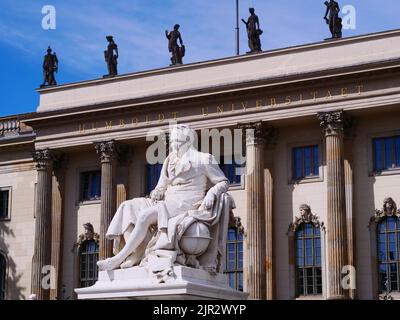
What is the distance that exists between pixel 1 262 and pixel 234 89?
1614cm

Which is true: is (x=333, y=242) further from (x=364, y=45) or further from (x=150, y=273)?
(x=150, y=273)

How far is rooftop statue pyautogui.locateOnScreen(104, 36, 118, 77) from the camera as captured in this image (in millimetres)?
46719

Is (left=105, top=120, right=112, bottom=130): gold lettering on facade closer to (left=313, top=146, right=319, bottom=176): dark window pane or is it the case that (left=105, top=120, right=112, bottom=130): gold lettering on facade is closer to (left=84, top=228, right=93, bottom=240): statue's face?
(left=84, top=228, right=93, bottom=240): statue's face

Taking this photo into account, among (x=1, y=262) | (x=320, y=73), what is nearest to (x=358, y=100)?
(x=320, y=73)

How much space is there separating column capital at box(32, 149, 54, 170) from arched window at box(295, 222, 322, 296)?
1292 cm

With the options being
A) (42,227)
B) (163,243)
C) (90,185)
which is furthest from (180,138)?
(90,185)

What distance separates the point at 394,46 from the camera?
3950 cm

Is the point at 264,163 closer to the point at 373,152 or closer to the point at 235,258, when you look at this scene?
the point at 235,258

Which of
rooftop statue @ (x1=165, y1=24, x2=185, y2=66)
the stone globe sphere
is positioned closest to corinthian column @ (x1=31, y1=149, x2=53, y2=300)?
rooftop statue @ (x1=165, y1=24, x2=185, y2=66)

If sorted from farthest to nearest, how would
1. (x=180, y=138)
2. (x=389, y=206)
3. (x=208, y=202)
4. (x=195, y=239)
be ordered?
(x=389, y=206), (x=180, y=138), (x=208, y=202), (x=195, y=239)

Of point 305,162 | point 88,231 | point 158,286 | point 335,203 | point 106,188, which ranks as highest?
point 305,162

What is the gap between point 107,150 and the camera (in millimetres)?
44344

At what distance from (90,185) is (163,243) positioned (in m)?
33.1

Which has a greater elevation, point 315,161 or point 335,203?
point 315,161
